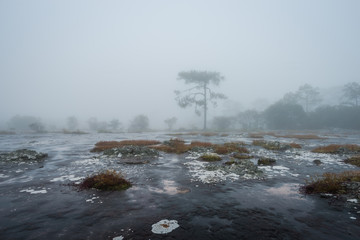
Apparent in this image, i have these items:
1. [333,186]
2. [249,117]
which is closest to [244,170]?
[333,186]

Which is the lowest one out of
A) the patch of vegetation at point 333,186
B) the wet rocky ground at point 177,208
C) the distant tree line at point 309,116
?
the wet rocky ground at point 177,208

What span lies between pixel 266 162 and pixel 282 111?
65152 millimetres

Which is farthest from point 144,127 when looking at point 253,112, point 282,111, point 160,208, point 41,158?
point 160,208

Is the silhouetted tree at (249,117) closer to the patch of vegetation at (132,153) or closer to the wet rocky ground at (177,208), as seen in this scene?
the patch of vegetation at (132,153)

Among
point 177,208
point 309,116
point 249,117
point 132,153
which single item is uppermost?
point 249,117

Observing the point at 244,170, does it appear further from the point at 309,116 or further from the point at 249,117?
the point at 249,117

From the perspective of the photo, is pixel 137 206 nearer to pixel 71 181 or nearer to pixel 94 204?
pixel 94 204

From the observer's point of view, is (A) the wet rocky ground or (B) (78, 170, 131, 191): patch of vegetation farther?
(B) (78, 170, 131, 191): patch of vegetation

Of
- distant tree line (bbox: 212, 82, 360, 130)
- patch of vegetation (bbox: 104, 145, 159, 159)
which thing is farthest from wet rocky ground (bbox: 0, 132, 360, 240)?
distant tree line (bbox: 212, 82, 360, 130)

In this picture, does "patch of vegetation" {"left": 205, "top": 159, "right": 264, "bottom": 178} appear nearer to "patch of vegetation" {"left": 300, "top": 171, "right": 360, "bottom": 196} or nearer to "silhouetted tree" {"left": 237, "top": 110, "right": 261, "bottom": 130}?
"patch of vegetation" {"left": 300, "top": 171, "right": 360, "bottom": 196}

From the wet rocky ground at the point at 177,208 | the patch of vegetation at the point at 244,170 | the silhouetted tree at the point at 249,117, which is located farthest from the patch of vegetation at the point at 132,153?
the silhouetted tree at the point at 249,117

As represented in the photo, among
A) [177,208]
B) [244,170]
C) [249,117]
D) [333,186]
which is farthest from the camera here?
[249,117]

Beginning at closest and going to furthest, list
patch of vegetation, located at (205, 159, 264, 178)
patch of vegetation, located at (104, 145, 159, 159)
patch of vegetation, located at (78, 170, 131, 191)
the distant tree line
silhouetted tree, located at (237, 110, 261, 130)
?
patch of vegetation, located at (78, 170, 131, 191) → patch of vegetation, located at (205, 159, 264, 178) → patch of vegetation, located at (104, 145, 159, 159) → the distant tree line → silhouetted tree, located at (237, 110, 261, 130)

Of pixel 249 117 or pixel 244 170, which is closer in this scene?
pixel 244 170
